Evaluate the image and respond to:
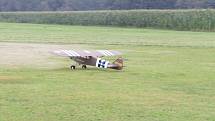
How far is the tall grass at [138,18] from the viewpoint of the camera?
203 ft

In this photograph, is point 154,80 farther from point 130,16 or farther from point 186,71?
point 130,16

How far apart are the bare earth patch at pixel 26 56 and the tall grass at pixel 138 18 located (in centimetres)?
3362

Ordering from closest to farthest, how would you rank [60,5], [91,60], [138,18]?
[91,60] < [138,18] < [60,5]

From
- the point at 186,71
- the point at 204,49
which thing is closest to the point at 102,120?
the point at 186,71

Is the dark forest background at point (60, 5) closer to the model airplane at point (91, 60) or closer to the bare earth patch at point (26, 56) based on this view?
the bare earth patch at point (26, 56)

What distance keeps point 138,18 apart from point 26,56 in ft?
139

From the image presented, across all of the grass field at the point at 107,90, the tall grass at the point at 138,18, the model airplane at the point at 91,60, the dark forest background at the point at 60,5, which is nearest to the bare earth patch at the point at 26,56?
the grass field at the point at 107,90

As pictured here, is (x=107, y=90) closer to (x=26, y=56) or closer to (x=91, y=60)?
(x=91, y=60)

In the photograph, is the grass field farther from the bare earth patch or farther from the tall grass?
the tall grass

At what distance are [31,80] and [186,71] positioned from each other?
Result: 606cm

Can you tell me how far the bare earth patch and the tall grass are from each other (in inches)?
1323

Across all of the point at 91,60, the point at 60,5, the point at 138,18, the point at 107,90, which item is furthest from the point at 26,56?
the point at 60,5

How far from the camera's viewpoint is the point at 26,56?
2491 cm

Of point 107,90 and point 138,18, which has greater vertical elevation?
point 107,90
